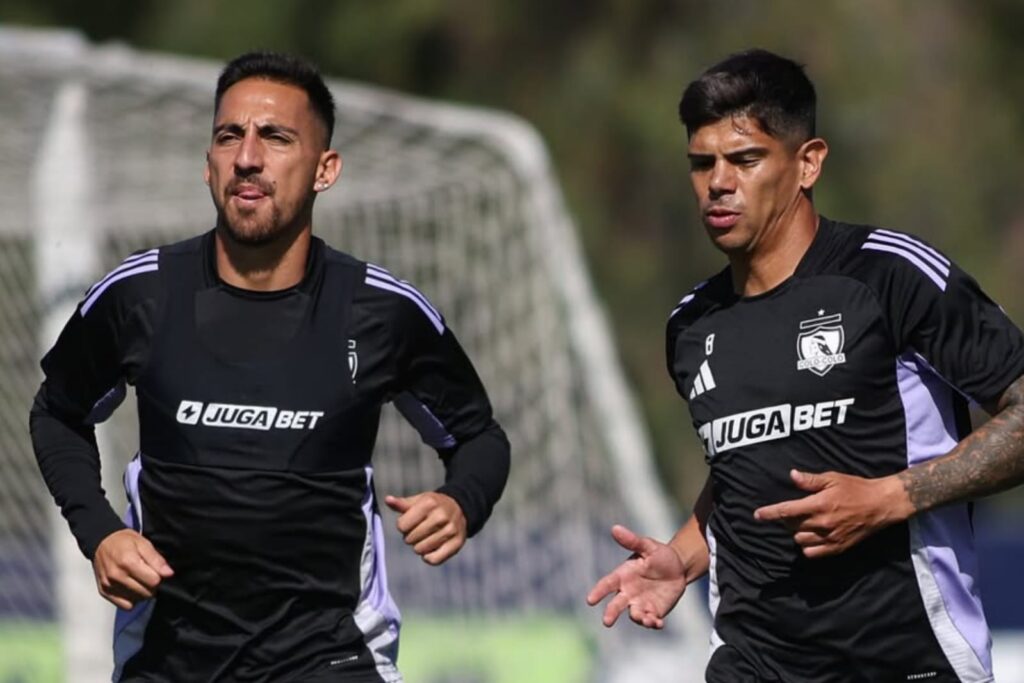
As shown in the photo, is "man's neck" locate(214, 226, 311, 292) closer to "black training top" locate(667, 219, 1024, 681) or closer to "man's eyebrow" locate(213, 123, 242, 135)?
"man's eyebrow" locate(213, 123, 242, 135)

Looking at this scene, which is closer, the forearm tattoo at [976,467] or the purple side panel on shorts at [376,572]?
the forearm tattoo at [976,467]

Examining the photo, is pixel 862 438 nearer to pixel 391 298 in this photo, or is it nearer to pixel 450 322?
pixel 391 298

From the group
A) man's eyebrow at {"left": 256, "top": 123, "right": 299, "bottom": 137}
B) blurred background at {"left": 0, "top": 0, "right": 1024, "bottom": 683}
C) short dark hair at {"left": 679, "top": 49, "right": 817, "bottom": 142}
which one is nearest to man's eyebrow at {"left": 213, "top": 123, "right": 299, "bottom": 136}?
man's eyebrow at {"left": 256, "top": 123, "right": 299, "bottom": 137}

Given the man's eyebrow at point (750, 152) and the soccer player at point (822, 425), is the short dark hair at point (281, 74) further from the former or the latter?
the man's eyebrow at point (750, 152)

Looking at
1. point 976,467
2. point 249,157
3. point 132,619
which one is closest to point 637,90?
point 249,157

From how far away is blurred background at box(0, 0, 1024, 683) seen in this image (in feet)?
71.3

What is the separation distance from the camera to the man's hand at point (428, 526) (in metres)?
4.87

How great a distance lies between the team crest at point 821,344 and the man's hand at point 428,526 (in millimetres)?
949

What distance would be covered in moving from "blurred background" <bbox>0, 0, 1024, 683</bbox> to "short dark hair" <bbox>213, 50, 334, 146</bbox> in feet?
53.0

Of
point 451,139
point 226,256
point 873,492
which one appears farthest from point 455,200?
point 873,492

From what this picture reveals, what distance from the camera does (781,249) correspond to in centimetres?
509

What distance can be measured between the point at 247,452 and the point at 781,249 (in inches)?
57.1

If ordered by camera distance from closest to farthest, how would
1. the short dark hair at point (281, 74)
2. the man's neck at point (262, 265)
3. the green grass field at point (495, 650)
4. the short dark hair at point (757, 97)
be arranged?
1. the short dark hair at point (757, 97)
2. the man's neck at point (262, 265)
3. the short dark hair at point (281, 74)
4. the green grass field at point (495, 650)

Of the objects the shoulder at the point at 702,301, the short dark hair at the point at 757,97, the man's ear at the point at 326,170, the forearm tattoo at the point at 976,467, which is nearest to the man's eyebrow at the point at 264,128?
the man's ear at the point at 326,170
